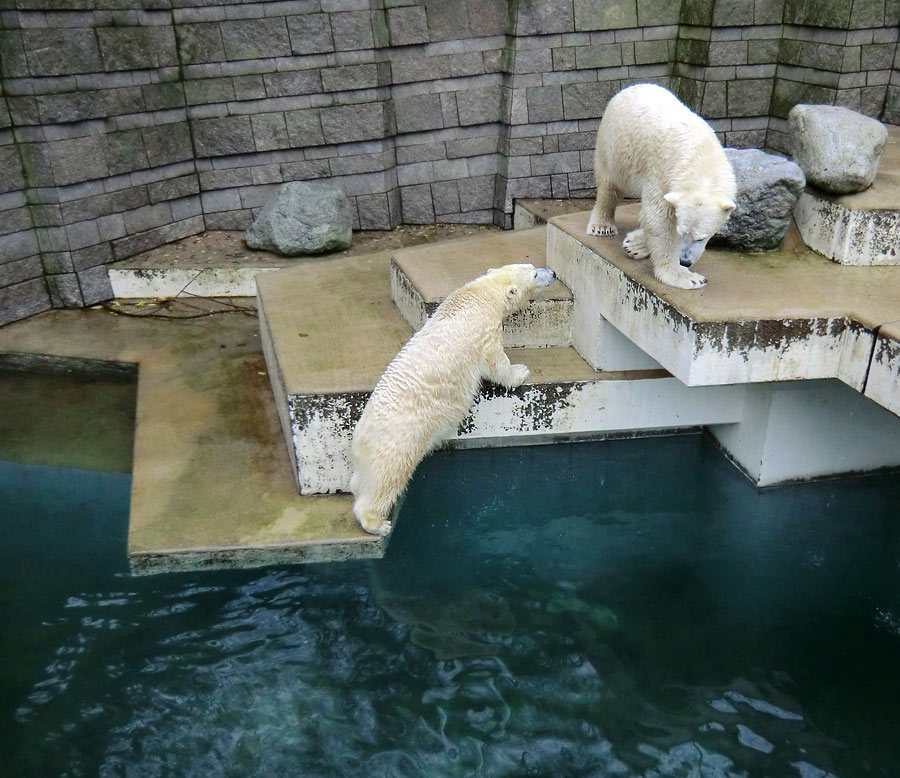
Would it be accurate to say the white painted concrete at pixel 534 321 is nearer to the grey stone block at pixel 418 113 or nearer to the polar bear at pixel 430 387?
the polar bear at pixel 430 387

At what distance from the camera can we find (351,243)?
26.5 ft

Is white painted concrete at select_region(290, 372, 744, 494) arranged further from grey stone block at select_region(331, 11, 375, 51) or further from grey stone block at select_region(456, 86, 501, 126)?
grey stone block at select_region(331, 11, 375, 51)

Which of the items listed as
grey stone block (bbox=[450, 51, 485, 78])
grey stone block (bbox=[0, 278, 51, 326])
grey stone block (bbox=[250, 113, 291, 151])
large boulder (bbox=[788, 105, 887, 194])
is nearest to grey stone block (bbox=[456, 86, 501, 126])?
grey stone block (bbox=[450, 51, 485, 78])

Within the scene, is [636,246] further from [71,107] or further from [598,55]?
[71,107]

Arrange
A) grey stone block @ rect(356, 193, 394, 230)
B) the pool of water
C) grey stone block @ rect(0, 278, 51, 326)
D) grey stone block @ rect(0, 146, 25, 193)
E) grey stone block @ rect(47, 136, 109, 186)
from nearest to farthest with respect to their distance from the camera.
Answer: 1. the pool of water
2. grey stone block @ rect(0, 146, 25, 193)
3. grey stone block @ rect(47, 136, 109, 186)
4. grey stone block @ rect(0, 278, 51, 326)
5. grey stone block @ rect(356, 193, 394, 230)

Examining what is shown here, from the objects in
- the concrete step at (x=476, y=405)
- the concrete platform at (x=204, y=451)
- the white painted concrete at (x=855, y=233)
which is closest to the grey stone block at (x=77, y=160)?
the concrete platform at (x=204, y=451)

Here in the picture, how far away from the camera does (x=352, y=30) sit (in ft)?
25.0

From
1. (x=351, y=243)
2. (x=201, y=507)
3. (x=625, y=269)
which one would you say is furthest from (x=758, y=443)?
(x=351, y=243)

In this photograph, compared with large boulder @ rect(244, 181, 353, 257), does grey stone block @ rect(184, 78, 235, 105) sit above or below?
above

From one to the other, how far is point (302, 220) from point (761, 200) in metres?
A: 4.15

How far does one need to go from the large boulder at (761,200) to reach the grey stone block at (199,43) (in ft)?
15.5

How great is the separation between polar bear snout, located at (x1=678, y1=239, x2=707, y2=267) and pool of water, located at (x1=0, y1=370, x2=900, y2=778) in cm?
156

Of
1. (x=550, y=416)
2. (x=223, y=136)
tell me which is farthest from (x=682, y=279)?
(x=223, y=136)

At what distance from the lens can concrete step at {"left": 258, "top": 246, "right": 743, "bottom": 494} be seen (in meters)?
4.81
